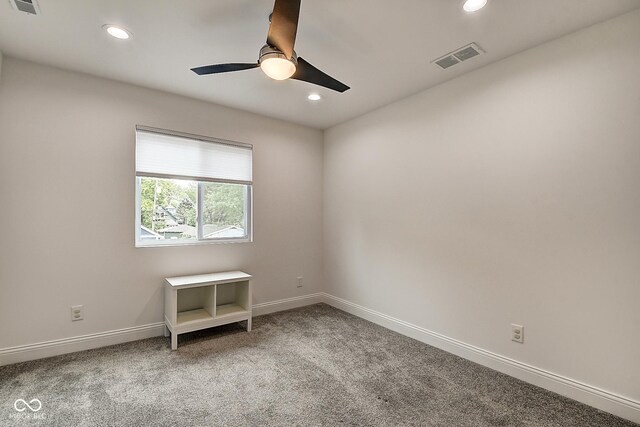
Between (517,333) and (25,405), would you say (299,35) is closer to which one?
(517,333)

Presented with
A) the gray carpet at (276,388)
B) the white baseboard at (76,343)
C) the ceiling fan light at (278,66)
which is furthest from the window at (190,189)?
the ceiling fan light at (278,66)

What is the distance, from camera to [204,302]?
3.35 metres

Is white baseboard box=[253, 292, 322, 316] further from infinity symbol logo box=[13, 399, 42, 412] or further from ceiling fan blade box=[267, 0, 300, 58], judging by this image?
ceiling fan blade box=[267, 0, 300, 58]

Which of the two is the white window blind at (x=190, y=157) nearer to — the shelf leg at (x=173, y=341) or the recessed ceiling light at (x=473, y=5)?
the shelf leg at (x=173, y=341)

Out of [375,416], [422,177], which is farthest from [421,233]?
[375,416]

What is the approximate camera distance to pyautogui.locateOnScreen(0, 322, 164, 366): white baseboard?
251 centimetres

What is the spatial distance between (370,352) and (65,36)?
3524 mm

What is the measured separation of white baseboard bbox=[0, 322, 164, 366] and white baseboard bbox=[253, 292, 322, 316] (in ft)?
3.65

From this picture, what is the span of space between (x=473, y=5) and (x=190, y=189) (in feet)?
9.96

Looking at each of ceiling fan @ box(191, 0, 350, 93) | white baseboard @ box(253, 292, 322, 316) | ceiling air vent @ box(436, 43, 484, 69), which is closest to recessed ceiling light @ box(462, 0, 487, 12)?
ceiling air vent @ box(436, 43, 484, 69)

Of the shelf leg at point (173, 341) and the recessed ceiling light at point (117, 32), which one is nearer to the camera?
the recessed ceiling light at point (117, 32)

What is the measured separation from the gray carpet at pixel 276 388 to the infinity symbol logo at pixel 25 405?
2 centimetres

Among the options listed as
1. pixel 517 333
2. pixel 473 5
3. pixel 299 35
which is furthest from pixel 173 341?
pixel 473 5

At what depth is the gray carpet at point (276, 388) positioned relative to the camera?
6.20ft
